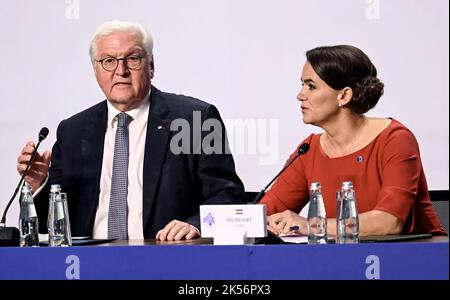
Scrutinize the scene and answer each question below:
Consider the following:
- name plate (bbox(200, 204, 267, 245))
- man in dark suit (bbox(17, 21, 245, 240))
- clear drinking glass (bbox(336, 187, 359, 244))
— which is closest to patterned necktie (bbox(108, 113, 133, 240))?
man in dark suit (bbox(17, 21, 245, 240))

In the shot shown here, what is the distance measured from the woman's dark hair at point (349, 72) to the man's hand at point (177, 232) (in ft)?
3.02

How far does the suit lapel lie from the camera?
3.61 m

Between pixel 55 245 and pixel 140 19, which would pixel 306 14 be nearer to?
pixel 140 19

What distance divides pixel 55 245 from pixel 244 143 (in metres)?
1.50

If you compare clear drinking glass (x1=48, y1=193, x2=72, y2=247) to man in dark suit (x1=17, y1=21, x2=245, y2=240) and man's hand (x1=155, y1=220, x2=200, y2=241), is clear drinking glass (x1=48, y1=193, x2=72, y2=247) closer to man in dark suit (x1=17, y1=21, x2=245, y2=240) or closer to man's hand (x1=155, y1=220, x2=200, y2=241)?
man's hand (x1=155, y1=220, x2=200, y2=241)

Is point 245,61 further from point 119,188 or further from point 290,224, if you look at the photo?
point 290,224

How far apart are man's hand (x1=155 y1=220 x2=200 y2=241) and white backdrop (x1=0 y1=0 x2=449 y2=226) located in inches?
46.5

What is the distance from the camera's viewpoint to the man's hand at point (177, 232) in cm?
300

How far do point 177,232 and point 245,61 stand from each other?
1.42m

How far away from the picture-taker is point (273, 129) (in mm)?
4199

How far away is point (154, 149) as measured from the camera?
3654 mm

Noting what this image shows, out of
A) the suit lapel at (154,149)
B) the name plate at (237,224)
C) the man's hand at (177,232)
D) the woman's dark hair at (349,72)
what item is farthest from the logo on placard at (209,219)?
the woman's dark hair at (349,72)
